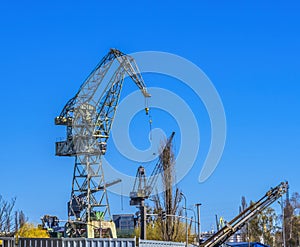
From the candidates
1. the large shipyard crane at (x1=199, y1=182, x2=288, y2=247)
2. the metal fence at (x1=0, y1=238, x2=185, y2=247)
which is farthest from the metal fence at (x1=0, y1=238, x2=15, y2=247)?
the large shipyard crane at (x1=199, y1=182, x2=288, y2=247)

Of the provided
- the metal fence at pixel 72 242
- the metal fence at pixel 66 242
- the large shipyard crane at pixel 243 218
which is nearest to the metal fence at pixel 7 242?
the metal fence at pixel 66 242

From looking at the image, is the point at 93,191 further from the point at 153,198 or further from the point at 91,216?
the point at 153,198

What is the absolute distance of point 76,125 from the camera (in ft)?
325

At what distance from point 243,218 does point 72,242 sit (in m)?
30.2

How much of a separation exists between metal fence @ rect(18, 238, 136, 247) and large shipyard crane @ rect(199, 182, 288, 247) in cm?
2453

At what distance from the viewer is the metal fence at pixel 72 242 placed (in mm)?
35062

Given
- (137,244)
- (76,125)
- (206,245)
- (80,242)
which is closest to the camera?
(80,242)

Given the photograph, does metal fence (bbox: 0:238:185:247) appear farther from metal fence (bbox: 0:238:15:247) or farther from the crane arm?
the crane arm

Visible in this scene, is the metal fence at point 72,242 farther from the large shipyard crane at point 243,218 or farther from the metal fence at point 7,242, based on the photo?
the large shipyard crane at point 243,218

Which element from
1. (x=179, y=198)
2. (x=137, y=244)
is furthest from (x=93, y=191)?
(x=137, y=244)

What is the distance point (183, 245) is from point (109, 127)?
47263mm


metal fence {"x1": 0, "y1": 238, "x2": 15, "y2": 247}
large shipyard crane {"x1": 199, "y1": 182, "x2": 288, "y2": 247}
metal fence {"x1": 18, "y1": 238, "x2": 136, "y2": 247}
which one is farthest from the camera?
large shipyard crane {"x1": 199, "y1": 182, "x2": 288, "y2": 247}

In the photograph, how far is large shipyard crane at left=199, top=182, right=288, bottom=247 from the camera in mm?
61750

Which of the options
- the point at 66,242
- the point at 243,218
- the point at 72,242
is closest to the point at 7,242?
the point at 66,242
